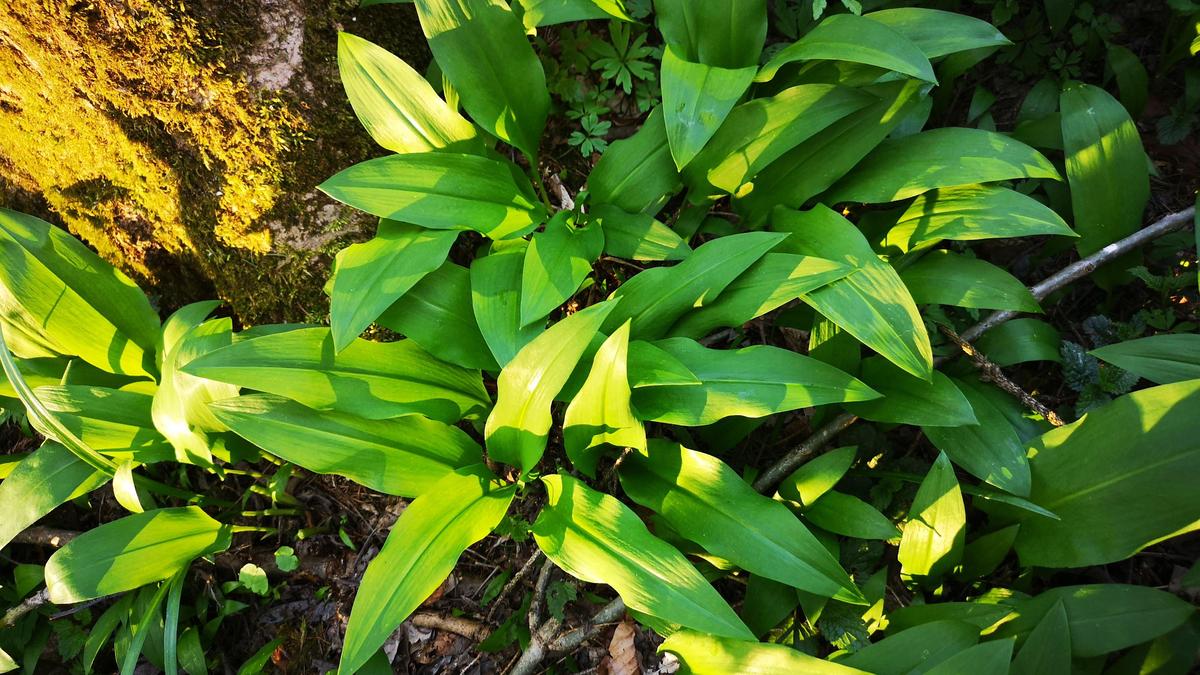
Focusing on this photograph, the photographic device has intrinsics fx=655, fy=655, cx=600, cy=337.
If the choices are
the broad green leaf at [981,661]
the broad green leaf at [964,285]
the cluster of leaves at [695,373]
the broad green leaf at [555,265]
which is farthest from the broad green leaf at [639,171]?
the broad green leaf at [981,661]

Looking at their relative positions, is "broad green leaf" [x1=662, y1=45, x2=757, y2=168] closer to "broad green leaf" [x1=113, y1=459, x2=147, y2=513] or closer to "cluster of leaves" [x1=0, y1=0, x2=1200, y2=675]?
"cluster of leaves" [x1=0, y1=0, x2=1200, y2=675]

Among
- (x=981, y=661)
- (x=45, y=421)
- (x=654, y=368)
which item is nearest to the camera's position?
(x=981, y=661)

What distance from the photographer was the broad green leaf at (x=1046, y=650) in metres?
1.52

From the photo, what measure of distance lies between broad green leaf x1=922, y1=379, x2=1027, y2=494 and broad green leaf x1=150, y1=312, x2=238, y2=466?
203 cm

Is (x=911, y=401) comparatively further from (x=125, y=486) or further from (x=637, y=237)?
(x=125, y=486)

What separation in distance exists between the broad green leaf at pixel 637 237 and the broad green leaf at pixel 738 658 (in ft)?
3.37

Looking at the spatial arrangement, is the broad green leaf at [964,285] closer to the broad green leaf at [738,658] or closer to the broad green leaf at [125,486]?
the broad green leaf at [738,658]

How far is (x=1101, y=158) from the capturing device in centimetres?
201

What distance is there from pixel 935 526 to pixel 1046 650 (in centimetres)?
36

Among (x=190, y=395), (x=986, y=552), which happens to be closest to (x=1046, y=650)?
(x=986, y=552)

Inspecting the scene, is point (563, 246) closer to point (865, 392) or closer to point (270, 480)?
point (865, 392)

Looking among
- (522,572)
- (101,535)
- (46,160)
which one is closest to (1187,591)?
(522,572)

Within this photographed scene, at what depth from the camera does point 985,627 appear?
1.67 meters

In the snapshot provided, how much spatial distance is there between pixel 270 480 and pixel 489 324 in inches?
47.5
